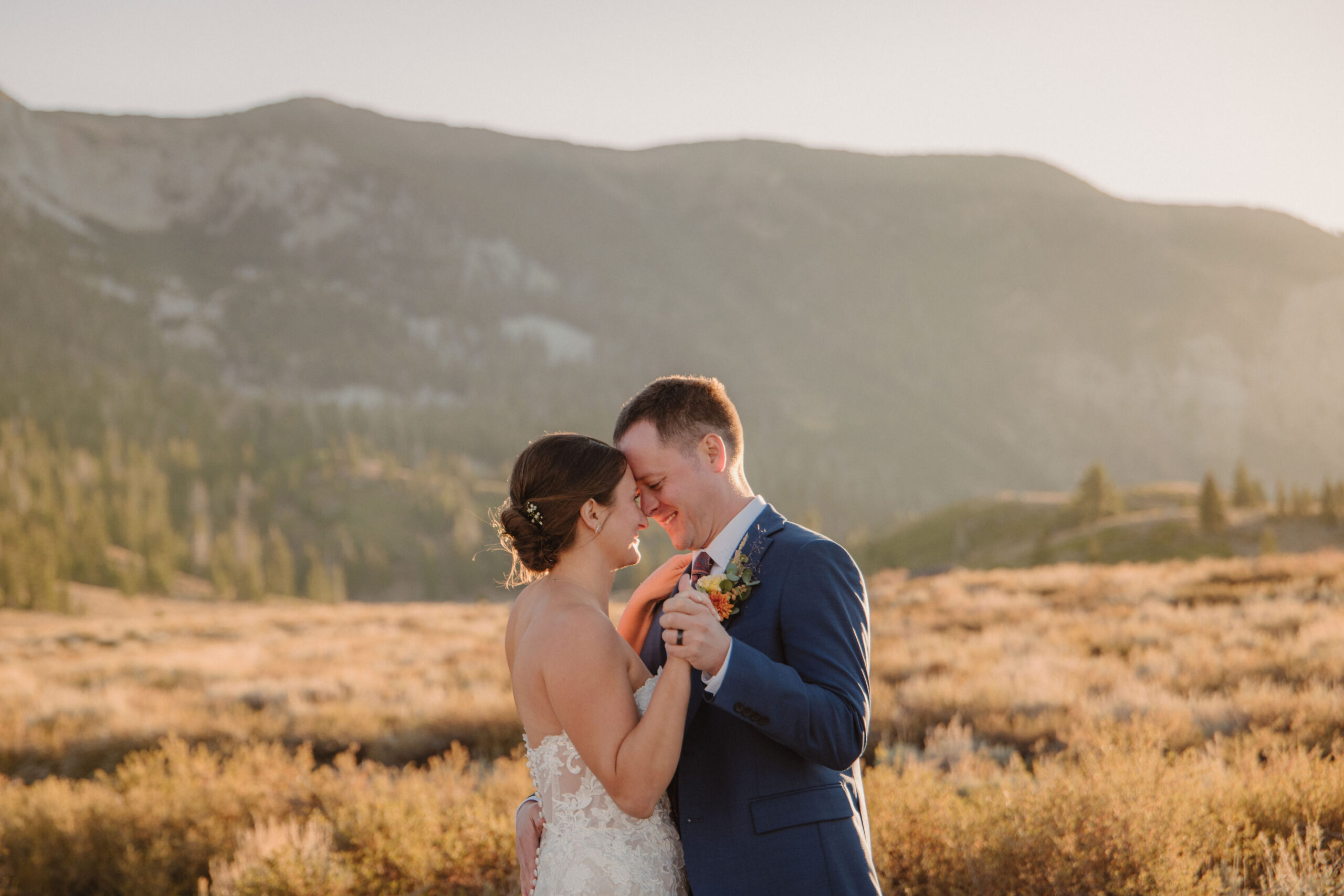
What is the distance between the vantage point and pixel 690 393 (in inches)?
145

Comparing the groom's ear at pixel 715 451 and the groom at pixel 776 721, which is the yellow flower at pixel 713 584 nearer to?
the groom at pixel 776 721

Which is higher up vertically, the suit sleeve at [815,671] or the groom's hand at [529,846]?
the suit sleeve at [815,671]

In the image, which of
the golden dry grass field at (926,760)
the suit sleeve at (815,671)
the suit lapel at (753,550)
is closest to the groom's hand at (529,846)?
the suit lapel at (753,550)

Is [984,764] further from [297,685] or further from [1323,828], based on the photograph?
[297,685]

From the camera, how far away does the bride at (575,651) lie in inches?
125

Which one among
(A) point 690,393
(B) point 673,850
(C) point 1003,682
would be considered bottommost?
(C) point 1003,682

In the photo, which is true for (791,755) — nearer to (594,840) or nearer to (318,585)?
(594,840)

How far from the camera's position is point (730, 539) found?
138 inches

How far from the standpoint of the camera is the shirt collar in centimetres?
348

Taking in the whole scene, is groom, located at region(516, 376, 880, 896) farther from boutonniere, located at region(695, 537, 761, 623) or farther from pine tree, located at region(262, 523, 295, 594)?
pine tree, located at region(262, 523, 295, 594)

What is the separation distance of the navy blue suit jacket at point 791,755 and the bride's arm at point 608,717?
0.22 meters

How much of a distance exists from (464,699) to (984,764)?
7.35 m

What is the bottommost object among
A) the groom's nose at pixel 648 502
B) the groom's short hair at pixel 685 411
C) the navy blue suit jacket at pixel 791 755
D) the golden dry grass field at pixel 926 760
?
the golden dry grass field at pixel 926 760

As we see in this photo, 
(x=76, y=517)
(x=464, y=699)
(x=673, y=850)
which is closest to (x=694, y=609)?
(x=673, y=850)
